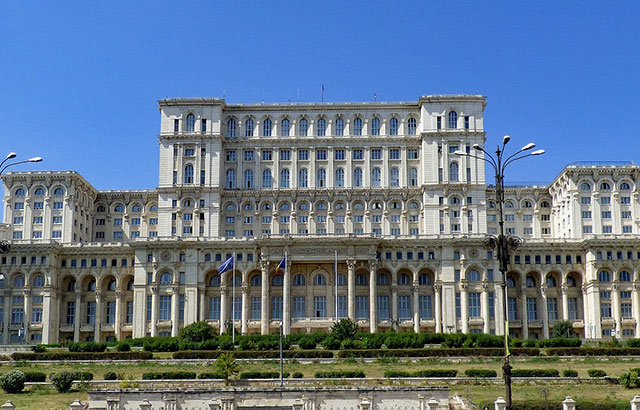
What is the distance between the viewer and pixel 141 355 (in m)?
87.0

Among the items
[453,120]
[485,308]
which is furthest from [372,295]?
[453,120]

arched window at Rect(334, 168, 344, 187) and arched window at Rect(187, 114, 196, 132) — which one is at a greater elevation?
arched window at Rect(187, 114, 196, 132)

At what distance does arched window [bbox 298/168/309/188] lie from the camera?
135375 millimetres

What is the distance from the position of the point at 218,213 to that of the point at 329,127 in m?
22.8

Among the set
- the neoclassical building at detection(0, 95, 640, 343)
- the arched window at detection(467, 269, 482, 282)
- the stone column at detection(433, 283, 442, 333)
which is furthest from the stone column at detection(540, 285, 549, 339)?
the stone column at detection(433, 283, 442, 333)

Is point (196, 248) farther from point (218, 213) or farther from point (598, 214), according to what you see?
point (598, 214)

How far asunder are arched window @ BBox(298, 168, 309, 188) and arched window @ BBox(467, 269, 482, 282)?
98.4 ft

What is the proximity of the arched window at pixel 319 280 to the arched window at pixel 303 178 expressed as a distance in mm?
17818

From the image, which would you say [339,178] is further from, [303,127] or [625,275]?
[625,275]

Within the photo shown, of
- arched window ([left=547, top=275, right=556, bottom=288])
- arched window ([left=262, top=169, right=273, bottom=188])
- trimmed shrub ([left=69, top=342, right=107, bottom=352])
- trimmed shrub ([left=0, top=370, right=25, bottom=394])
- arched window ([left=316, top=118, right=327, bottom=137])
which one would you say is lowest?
trimmed shrub ([left=0, top=370, right=25, bottom=394])

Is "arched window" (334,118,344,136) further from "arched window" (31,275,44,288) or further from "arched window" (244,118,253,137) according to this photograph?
"arched window" (31,275,44,288)

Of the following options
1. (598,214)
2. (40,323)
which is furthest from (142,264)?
(598,214)

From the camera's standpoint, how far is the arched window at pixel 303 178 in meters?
135

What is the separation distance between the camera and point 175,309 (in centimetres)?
12206
